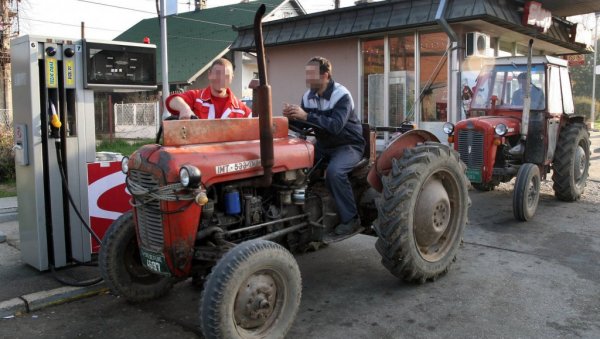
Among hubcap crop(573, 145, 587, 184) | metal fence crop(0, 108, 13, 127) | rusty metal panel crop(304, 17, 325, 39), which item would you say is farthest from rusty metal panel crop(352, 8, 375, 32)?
metal fence crop(0, 108, 13, 127)

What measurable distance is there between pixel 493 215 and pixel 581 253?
2017 mm

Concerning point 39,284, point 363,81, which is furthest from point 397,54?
point 39,284

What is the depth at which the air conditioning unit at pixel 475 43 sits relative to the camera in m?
12.8

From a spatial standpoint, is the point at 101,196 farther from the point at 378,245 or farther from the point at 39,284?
the point at 378,245

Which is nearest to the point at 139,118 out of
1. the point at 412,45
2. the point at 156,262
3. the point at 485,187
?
the point at 412,45

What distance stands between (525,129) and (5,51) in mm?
17221

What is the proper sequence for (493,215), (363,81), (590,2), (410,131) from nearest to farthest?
1. (410,131)
2. (493,215)
3. (590,2)
4. (363,81)

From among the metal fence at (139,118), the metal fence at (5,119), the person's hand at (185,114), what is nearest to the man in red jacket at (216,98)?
the person's hand at (185,114)

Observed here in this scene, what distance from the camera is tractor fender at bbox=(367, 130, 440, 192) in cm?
518

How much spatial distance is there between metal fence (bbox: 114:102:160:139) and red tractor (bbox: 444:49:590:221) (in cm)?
1547

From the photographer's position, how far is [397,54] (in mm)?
14719

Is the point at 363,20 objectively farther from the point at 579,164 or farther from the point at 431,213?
the point at 431,213

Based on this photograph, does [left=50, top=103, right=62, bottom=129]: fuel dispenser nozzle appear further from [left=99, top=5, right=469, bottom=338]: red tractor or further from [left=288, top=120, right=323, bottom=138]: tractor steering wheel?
[left=288, top=120, right=323, bottom=138]: tractor steering wheel

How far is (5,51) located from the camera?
18672mm
